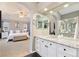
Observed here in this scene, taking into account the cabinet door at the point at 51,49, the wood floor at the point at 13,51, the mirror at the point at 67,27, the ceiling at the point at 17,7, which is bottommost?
the wood floor at the point at 13,51

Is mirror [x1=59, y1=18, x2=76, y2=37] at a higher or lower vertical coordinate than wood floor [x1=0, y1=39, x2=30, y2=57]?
higher

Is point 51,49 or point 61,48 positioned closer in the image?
point 61,48

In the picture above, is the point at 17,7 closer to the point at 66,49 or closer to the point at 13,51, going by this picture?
the point at 13,51

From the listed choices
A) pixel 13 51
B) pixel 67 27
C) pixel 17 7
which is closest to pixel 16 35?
pixel 13 51

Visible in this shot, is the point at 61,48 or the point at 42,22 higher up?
the point at 42,22

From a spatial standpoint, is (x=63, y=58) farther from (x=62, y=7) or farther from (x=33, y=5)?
(x=33, y=5)

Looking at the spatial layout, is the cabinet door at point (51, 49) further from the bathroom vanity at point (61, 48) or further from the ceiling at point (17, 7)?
the ceiling at point (17, 7)

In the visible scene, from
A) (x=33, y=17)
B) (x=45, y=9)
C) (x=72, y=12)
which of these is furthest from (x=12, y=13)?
(x=72, y=12)

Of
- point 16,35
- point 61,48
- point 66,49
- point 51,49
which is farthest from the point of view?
point 16,35

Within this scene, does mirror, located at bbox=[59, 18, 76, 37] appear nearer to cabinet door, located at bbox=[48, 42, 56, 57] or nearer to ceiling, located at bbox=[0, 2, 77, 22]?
cabinet door, located at bbox=[48, 42, 56, 57]

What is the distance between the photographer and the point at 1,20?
14.3ft

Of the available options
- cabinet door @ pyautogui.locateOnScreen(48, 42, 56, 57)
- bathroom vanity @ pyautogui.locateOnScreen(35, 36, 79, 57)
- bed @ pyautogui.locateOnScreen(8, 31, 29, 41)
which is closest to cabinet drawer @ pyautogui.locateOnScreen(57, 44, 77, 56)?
bathroom vanity @ pyautogui.locateOnScreen(35, 36, 79, 57)

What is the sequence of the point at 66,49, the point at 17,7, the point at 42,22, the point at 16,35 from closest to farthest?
the point at 66,49, the point at 42,22, the point at 17,7, the point at 16,35

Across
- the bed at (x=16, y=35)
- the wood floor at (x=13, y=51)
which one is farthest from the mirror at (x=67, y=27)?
the bed at (x=16, y=35)
